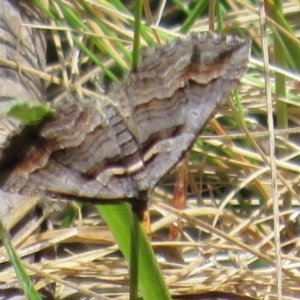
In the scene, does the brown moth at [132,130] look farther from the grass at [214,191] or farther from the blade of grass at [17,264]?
the grass at [214,191]

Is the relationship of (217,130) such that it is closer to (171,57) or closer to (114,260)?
(114,260)

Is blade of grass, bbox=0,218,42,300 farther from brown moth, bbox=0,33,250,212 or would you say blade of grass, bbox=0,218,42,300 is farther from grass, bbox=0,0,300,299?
grass, bbox=0,0,300,299

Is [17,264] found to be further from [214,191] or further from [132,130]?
[214,191]

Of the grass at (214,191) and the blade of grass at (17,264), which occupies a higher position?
the grass at (214,191)

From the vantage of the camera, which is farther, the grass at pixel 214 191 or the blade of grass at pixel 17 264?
the grass at pixel 214 191

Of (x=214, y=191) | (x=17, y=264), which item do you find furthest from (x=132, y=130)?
(x=214, y=191)

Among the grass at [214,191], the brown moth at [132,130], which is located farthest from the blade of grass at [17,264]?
the grass at [214,191]

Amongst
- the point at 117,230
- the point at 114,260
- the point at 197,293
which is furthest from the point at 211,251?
the point at 117,230
